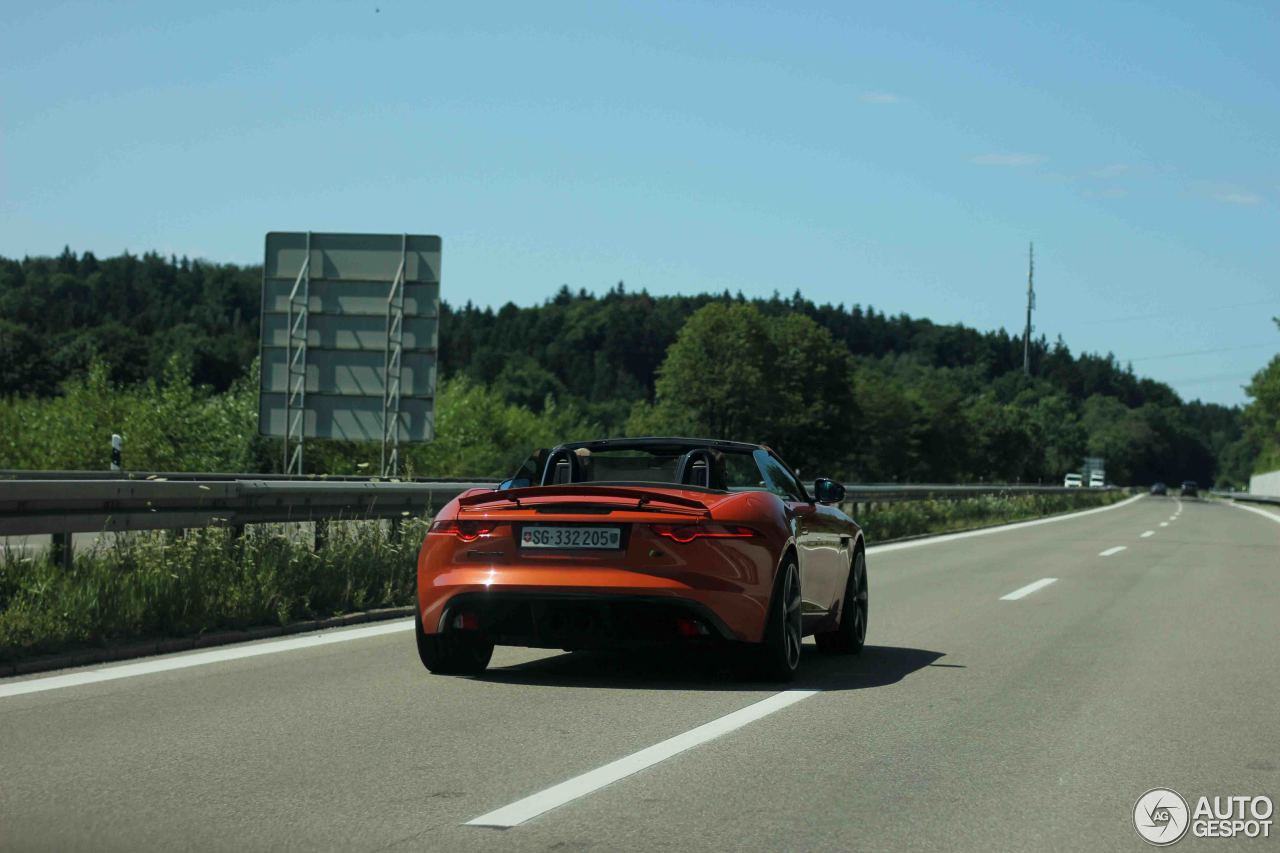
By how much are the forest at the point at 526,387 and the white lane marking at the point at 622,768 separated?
58.0ft

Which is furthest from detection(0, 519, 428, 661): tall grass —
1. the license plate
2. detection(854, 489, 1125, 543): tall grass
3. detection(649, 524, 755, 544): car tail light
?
detection(854, 489, 1125, 543): tall grass

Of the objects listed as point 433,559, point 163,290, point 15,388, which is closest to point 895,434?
point 163,290

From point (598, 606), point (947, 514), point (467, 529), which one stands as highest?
point (467, 529)

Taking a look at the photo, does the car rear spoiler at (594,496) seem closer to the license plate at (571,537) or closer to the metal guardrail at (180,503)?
the license plate at (571,537)

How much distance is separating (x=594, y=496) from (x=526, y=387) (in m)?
130

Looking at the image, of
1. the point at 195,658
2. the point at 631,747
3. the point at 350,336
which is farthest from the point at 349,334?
the point at 631,747

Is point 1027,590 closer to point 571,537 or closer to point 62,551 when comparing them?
point 571,537

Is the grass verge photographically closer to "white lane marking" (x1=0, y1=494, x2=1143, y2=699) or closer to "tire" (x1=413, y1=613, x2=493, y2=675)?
"white lane marking" (x1=0, y1=494, x2=1143, y2=699)

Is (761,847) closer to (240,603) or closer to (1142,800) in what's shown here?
(1142,800)

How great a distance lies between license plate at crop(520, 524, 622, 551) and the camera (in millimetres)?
7555

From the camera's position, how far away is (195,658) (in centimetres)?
882

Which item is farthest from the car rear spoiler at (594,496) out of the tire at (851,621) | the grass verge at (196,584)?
the grass verge at (196,584)

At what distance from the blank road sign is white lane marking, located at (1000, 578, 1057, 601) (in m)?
11.9

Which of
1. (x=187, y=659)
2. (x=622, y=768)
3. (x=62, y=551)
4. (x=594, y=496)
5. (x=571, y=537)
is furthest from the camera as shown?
(x=62, y=551)
